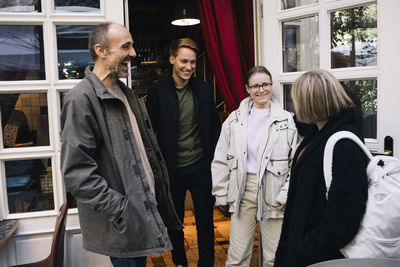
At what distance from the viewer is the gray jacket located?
162cm

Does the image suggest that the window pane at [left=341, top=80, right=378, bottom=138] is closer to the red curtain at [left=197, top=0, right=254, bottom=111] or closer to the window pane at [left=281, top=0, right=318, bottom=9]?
the window pane at [left=281, top=0, right=318, bottom=9]

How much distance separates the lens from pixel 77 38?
7.82 ft

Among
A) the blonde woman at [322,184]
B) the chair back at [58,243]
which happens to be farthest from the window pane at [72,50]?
the blonde woman at [322,184]

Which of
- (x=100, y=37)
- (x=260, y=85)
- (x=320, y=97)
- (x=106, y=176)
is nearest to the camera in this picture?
(x=320, y=97)

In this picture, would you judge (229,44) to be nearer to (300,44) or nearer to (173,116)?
(300,44)

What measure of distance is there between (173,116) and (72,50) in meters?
0.84

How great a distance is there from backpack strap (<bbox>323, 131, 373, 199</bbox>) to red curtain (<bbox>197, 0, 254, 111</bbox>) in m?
1.89

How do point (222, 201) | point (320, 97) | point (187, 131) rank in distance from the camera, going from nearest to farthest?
point (320, 97) → point (222, 201) → point (187, 131)

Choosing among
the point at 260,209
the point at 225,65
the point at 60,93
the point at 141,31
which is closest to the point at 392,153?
the point at 260,209

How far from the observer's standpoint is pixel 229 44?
3.25 meters

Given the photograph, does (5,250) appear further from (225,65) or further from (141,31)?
(141,31)

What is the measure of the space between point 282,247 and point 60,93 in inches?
65.8

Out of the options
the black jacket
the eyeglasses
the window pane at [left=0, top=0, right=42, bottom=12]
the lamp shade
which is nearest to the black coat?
the eyeglasses

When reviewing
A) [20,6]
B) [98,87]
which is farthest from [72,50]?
[98,87]
